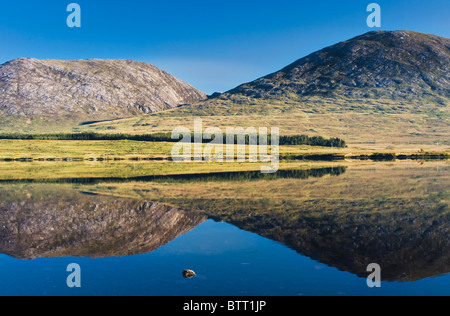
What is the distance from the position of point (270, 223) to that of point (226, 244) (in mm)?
6806

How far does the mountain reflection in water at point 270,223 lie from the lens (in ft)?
66.8

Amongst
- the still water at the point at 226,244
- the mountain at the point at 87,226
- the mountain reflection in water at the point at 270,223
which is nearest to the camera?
the still water at the point at 226,244

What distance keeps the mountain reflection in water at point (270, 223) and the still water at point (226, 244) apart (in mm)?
77

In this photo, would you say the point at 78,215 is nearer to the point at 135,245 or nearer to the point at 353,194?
the point at 135,245

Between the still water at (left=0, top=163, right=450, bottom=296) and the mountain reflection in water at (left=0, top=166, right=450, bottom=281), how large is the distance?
8 centimetres

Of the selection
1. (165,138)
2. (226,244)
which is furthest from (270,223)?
(165,138)

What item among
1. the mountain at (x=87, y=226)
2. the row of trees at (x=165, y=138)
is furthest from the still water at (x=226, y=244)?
the row of trees at (x=165, y=138)

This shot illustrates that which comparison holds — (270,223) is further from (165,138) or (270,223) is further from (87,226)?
(165,138)

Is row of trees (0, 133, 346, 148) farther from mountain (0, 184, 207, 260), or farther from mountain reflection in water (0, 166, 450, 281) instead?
mountain (0, 184, 207, 260)

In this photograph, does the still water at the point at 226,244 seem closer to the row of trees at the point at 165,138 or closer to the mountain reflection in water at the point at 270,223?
the mountain reflection in water at the point at 270,223

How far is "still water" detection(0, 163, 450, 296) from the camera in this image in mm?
16219

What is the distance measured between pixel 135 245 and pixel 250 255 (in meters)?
6.80

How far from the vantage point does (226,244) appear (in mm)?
23047

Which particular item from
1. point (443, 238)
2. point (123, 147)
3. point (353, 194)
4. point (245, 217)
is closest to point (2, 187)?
point (245, 217)
